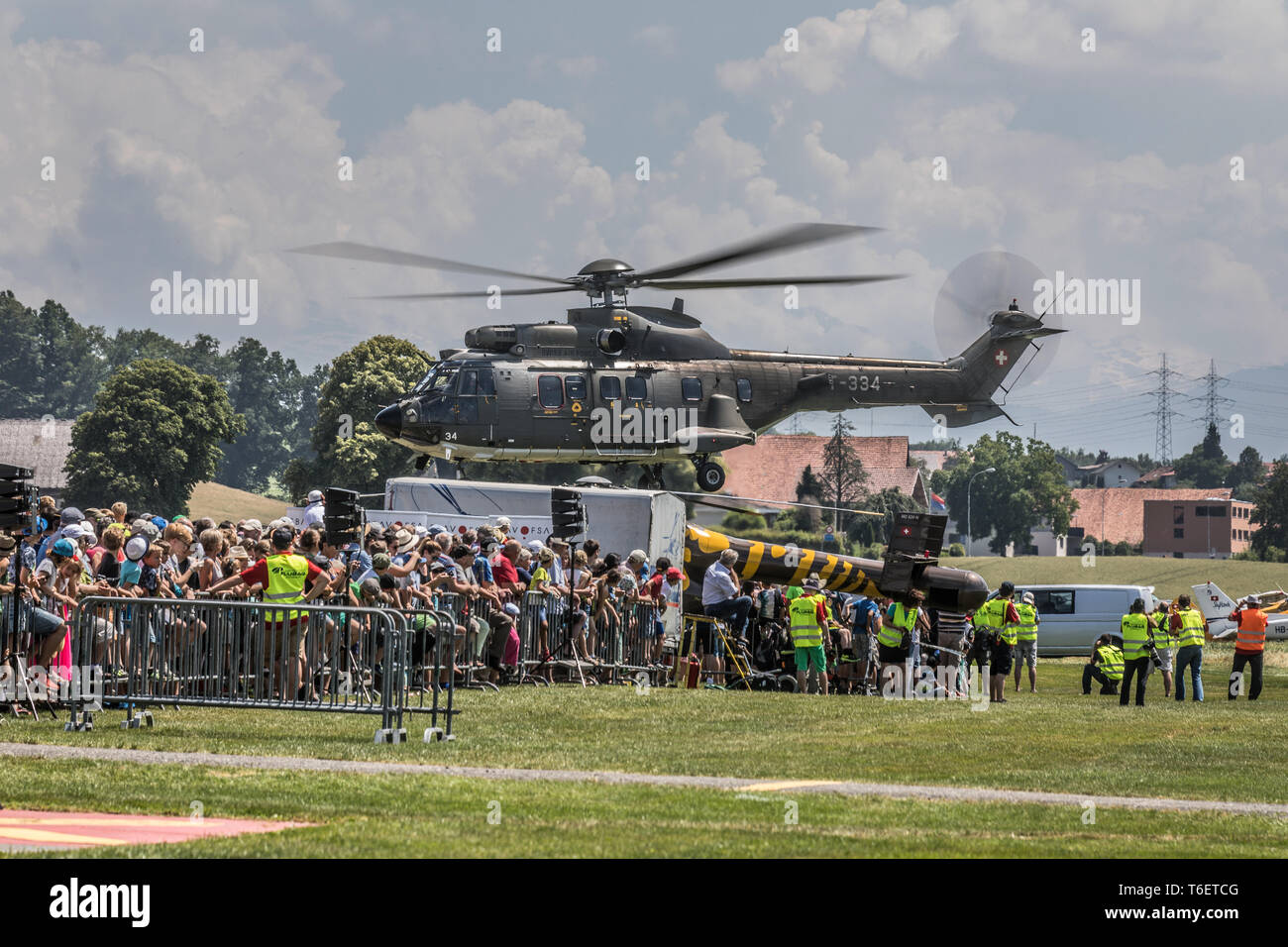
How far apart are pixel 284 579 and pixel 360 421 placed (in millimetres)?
77773

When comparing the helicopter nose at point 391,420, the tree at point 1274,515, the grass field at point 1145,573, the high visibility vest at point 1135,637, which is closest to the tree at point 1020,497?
A: the tree at point 1274,515

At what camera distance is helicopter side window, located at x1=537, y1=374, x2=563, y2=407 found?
39.6 meters

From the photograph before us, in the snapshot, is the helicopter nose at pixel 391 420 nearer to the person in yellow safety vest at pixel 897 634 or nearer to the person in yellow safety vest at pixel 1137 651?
the person in yellow safety vest at pixel 897 634

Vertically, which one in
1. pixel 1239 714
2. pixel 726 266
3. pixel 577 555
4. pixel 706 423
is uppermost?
pixel 726 266

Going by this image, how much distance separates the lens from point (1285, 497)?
446 ft

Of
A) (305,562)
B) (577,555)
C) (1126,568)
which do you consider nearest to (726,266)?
(577,555)

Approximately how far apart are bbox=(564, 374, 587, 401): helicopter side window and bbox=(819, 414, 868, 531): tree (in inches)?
3417

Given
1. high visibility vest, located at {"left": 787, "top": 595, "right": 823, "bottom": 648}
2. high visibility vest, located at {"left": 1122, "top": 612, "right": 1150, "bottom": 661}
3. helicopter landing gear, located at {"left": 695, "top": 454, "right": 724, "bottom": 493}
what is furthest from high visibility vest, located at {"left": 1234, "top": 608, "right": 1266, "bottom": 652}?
helicopter landing gear, located at {"left": 695, "top": 454, "right": 724, "bottom": 493}

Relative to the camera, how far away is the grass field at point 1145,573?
9762 cm

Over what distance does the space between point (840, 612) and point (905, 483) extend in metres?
99.0

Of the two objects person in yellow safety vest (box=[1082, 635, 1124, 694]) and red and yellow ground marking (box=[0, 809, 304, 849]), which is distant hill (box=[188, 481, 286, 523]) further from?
red and yellow ground marking (box=[0, 809, 304, 849])

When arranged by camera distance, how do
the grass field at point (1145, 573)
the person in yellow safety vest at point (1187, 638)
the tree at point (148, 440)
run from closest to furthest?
the person in yellow safety vest at point (1187, 638)
the tree at point (148, 440)
the grass field at point (1145, 573)

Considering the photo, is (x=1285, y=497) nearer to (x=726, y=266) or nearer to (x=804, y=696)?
(x=726, y=266)

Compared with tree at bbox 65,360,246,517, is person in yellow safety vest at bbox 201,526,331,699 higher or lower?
lower
